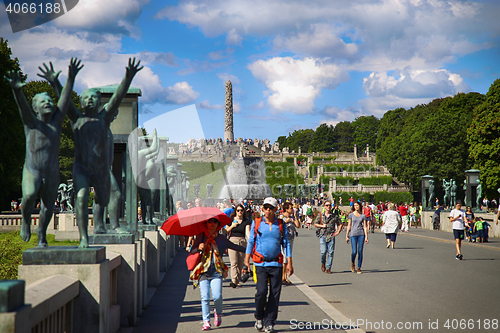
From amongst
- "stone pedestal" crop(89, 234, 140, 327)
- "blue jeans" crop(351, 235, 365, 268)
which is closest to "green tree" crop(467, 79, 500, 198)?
"blue jeans" crop(351, 235, 365, 268)

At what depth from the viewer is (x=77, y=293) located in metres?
4.76

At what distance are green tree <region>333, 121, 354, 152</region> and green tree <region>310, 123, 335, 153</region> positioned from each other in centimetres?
149

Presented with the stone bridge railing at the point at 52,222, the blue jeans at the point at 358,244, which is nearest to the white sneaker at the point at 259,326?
the blue jeans at the point at 358,244

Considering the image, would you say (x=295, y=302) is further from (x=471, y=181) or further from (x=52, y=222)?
(x=52, y=222)

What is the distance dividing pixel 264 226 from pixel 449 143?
189 feet

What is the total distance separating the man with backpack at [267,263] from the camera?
643 centimetres

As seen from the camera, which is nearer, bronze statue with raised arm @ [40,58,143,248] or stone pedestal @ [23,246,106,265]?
stone pedestal @ [23,246,106,265]

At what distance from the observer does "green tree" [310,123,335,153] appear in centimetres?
13388

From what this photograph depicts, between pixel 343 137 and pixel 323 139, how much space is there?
5231 millimetres

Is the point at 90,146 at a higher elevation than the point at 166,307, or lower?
higher

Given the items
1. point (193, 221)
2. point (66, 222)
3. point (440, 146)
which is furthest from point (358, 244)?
point (440, 146)

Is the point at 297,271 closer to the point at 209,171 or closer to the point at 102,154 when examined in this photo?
the point at 102,154

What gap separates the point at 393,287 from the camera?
10133 mm

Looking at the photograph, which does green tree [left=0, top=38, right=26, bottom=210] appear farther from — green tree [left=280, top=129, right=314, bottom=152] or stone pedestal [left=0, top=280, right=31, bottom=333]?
green tree [left=280, top=129, right=314, bottom=152]
